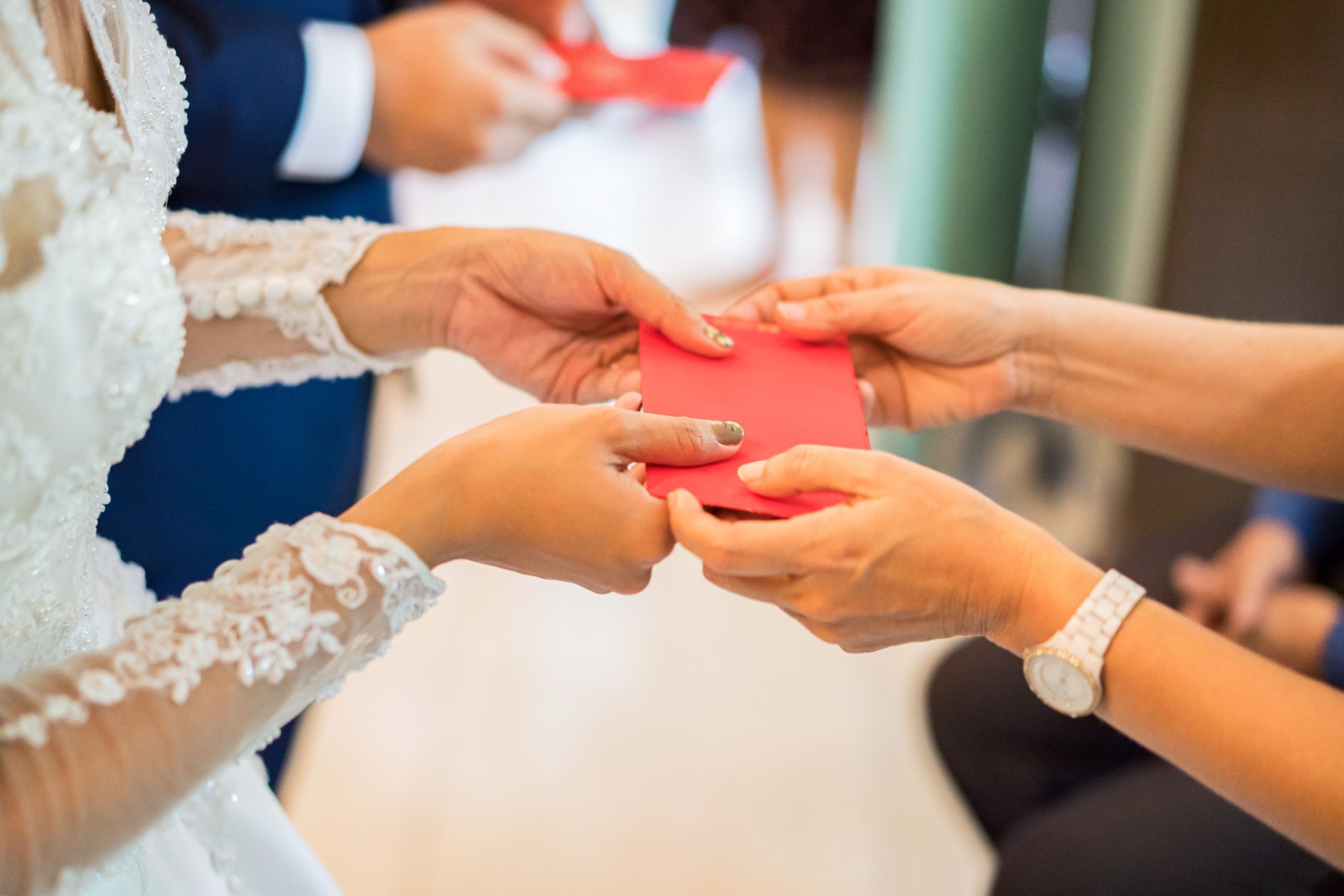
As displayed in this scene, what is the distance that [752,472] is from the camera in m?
0.83

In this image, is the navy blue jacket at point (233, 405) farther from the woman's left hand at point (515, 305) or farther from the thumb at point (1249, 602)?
the thumb at point (1249, 602)

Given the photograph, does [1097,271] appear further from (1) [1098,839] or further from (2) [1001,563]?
(2) [1001,563]

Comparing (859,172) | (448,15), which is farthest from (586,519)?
(859,172)

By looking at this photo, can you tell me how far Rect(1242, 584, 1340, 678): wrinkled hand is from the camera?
127 cm

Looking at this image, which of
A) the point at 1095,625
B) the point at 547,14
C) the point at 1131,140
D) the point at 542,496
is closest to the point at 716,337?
the point at 542,496

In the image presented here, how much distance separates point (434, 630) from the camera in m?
1.93

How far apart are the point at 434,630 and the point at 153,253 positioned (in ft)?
4.46

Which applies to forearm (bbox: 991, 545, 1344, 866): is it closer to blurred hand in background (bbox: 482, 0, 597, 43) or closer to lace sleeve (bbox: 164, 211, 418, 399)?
lace sleeve (bbox: 164, 211, 418, 399)

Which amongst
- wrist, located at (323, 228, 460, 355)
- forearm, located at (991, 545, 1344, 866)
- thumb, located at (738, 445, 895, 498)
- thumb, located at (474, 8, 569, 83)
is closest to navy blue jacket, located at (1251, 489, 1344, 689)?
forearm, located at (991, 545, 1344, 866)

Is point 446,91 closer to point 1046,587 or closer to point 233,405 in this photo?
point 233,405

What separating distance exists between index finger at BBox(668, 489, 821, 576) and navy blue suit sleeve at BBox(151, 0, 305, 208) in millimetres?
802

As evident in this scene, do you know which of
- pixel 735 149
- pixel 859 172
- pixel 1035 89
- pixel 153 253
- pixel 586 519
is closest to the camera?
pixel 153 253

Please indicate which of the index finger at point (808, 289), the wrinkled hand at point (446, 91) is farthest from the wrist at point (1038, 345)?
the wrinkled hand at point (446, 91)

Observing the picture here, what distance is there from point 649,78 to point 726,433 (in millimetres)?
896
